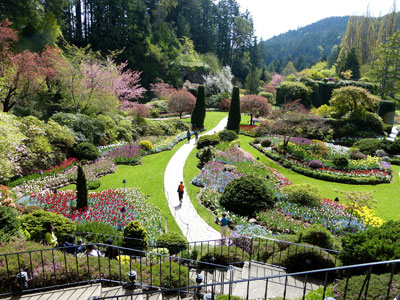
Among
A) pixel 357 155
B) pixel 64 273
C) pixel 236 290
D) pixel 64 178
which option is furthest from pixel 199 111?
pixel 64 273

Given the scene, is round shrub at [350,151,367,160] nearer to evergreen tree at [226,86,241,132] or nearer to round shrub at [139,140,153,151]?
evergreen tree at [226,86,241,132]

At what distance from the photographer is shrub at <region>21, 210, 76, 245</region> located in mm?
8844

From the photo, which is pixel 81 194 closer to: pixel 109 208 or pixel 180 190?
pixel 109 208

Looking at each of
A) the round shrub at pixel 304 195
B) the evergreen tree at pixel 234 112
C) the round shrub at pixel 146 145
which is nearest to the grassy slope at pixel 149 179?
the round shrub at pixel 146 145

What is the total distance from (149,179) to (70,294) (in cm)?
1083

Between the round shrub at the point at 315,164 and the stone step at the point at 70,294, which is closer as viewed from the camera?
the stone step at the point at 70,294

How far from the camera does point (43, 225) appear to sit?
358 inches

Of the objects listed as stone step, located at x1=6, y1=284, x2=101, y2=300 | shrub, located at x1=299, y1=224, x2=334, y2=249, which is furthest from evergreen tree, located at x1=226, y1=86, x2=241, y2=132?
stone step, located at x1=6, y1=284, x2=101, y2=300

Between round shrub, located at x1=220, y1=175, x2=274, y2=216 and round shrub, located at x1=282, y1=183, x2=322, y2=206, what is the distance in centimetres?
116

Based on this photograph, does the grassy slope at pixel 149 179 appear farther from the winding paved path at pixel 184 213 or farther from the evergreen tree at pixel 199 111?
the evergreen tree at pixel 199 111

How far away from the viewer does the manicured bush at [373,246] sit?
5.64 m

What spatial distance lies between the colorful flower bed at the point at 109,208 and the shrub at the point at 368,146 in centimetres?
1976

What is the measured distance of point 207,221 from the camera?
40.4ft

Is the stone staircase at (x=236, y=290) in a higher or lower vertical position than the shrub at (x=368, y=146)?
lower
